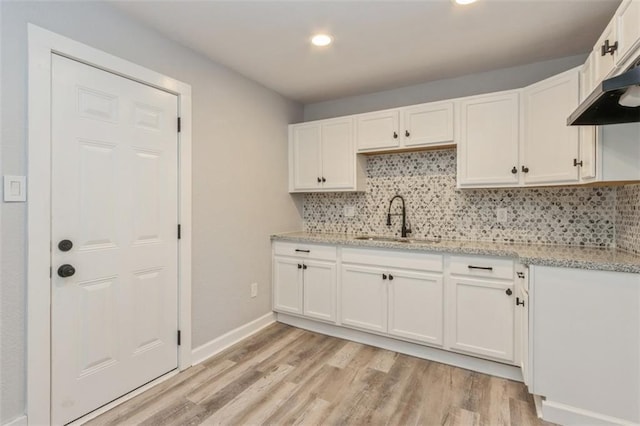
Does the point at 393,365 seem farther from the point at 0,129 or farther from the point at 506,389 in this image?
the point at 0,129

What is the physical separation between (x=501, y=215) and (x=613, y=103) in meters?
1.37

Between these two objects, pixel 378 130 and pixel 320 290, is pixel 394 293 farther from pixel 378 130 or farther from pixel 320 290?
pixel 378 130

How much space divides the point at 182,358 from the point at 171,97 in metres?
1.91

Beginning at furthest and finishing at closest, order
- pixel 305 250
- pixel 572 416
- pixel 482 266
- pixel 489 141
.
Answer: pixel 305 250, pixel 489 141, pixel 482 266, pixel 572 416

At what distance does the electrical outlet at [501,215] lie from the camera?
2721mm

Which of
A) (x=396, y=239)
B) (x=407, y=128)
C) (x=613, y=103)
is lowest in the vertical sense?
(x=396, y=239)

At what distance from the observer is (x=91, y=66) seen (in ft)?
5.94

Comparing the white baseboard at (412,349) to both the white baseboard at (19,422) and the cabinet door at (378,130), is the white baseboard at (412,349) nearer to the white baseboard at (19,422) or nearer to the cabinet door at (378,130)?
the cabinet door at (378,130)

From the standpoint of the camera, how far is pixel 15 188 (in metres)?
1.52

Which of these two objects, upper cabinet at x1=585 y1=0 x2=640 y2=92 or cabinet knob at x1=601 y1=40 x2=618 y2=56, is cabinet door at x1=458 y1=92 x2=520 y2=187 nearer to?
upper cabinet at x1=585 y1=0 x2=640 y2=92

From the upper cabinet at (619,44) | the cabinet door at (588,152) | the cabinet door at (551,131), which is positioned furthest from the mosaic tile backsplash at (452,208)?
the upper cabinet at (619,44)

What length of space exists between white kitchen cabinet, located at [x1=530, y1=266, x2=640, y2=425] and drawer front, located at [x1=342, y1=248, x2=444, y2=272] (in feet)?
2.35

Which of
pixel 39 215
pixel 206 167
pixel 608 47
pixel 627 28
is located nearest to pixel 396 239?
pixel 206 167

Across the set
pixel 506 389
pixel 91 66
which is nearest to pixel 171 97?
pixel 91 66
